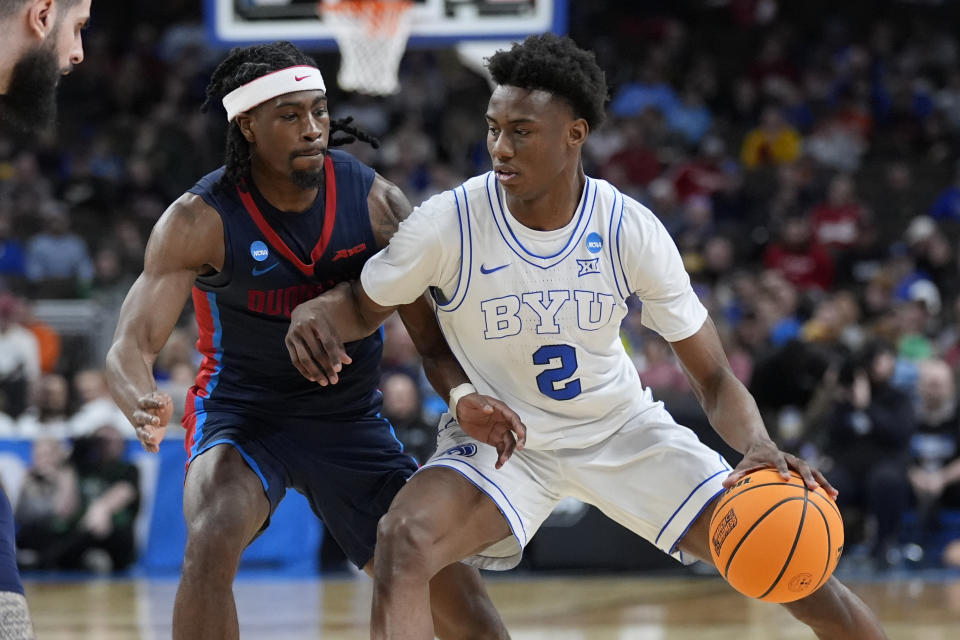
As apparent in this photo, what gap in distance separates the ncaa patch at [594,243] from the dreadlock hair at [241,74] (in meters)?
1.06

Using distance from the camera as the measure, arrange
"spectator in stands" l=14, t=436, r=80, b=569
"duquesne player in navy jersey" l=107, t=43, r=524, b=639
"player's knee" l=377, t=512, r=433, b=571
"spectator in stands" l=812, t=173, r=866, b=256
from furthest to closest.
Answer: "spectator in stands" l=812, t=173, r=866, b=256 → "spectator in stands" l=14, t=436, r=80, b=569 → "duquesne player in navy jersey" l=107, t=43, r=524, b=639 → "player's knee" l=377, t=512, r=433, b=571

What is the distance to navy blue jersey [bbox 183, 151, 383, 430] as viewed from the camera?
4.71m

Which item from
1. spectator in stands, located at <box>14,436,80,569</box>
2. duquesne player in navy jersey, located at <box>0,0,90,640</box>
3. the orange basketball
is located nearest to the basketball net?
spectator in stands, located at <box>14,436,80,569</box>

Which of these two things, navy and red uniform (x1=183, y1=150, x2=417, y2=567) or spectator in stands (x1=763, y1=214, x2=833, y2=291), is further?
spectator in stands (x1=763, y1=214, x2=833, y2=291)

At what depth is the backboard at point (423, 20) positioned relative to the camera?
31.1ft

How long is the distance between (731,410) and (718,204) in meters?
10.3

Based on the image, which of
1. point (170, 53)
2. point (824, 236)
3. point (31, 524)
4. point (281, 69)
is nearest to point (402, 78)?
point (170, 53)

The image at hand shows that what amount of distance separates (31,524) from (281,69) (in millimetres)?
6310

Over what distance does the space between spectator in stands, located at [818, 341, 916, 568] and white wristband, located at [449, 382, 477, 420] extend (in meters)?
5.65

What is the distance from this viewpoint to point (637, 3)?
1916 cm

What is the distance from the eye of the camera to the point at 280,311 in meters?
4.78

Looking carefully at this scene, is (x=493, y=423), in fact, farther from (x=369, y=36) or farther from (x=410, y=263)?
(x=369, y=36)

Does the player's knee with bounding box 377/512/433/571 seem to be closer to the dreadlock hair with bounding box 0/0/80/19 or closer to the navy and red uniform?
the navy and red uniform

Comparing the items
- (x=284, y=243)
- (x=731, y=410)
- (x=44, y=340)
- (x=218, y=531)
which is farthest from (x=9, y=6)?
(x=44, y=340)
